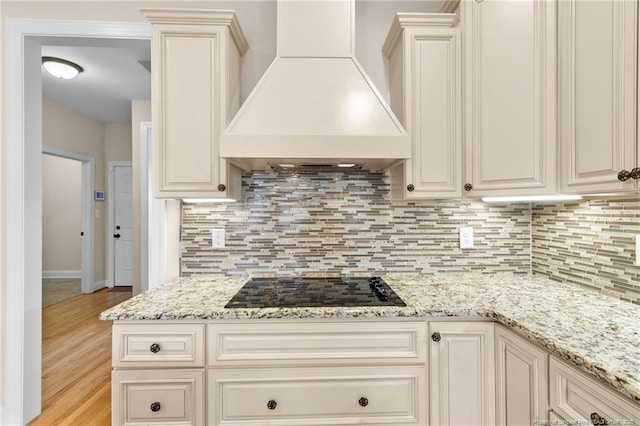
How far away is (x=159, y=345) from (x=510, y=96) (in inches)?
74.0

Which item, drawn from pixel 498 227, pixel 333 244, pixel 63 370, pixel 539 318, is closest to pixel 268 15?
pixel 333 244

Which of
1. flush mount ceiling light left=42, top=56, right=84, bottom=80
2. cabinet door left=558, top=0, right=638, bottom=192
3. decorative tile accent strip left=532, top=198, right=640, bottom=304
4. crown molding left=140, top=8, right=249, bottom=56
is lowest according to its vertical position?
decorative tile accent strip left=532, top=198, right=640, bottom=304

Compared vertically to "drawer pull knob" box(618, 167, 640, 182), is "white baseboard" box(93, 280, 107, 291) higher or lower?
lower

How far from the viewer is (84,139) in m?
5.14

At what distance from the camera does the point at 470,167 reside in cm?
174

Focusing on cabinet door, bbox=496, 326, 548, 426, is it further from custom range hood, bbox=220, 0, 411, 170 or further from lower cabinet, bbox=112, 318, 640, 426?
custom range hood, bbox=220, 0, 411, 170

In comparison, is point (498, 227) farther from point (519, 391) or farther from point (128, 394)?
point (128, 394)

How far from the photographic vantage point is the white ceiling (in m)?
2.35

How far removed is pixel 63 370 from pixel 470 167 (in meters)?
3.34

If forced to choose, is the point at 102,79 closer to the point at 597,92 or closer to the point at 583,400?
the point at 597,92

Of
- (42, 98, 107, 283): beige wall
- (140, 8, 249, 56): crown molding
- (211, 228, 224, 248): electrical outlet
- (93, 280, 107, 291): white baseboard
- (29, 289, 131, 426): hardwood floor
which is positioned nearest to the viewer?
(140, 8, 249, 56): crown molding

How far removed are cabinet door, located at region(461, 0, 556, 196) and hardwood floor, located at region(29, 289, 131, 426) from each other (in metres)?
2.66

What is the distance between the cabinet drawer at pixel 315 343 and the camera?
145 centimetres

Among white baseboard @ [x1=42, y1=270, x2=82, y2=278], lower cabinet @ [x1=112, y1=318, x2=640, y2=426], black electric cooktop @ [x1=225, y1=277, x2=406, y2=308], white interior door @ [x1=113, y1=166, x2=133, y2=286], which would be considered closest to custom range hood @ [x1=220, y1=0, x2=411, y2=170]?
black electric cooktop @ [x1=225, y1=277, x2=406, y2=308]
